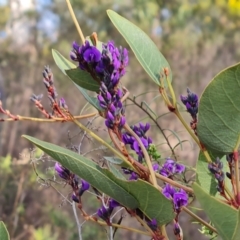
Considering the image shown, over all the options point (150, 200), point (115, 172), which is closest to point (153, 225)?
point (150, 200)

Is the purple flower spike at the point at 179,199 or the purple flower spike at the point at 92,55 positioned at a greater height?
the purple flower spike at the point at 92,55

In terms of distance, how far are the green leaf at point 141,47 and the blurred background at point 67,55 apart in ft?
8.17

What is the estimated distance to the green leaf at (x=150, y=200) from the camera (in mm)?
600

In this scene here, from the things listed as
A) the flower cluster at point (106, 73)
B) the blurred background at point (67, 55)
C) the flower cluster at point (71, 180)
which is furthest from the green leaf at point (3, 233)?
the blurred background at point (67, 55)

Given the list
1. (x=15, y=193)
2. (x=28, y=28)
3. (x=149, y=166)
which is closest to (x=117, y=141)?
(x=149, y=166)

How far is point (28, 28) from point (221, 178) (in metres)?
8.47

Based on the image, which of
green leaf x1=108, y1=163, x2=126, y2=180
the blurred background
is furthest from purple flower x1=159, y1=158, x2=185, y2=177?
the blurred background

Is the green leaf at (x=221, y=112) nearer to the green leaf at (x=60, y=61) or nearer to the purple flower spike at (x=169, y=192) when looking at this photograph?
the purple flower spike at (x=169, y=192)

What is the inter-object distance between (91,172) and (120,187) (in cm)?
4

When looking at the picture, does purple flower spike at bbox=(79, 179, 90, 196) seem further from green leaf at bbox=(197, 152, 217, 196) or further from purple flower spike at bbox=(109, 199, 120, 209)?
green leaf at bbox=(197, 152, 217, 196)

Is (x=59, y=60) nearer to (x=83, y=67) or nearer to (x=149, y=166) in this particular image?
(x=83, y=67)

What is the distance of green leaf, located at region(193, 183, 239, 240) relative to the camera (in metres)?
0.51

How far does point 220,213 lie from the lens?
0.53 meters

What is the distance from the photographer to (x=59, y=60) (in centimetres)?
81
